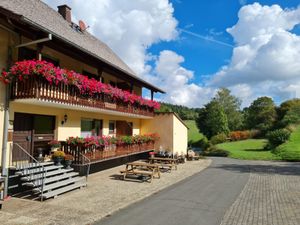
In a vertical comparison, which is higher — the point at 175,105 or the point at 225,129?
the point at 175,105

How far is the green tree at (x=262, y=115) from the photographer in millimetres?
53444

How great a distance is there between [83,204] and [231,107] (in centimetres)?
6068

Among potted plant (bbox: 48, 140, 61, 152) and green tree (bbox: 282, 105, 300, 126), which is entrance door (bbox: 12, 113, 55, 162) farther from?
green tree (bbox: 282, 105, 300, 126)

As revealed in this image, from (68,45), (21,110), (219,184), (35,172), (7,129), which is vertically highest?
(68,45)

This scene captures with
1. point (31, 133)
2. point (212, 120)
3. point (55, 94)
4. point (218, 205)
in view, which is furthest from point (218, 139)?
point (55, 94)

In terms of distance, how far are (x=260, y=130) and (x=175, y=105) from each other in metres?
38.2

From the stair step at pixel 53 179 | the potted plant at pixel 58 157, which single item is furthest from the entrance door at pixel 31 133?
the stair step at pixel 53 179

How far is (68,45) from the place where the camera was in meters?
12.0

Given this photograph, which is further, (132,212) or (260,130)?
(260,130)

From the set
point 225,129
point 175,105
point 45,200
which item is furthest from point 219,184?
point 175,105

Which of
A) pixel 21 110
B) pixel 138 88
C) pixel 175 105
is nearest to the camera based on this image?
pixel 21 110

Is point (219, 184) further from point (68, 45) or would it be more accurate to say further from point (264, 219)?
point (68, 45)

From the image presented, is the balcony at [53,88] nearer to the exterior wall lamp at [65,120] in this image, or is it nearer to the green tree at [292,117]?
the exterior wall lamp at [65,120]

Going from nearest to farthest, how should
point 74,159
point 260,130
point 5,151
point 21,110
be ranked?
1. point 5,151
2. point 21,110
3. point 74,159
4. point 260,130
